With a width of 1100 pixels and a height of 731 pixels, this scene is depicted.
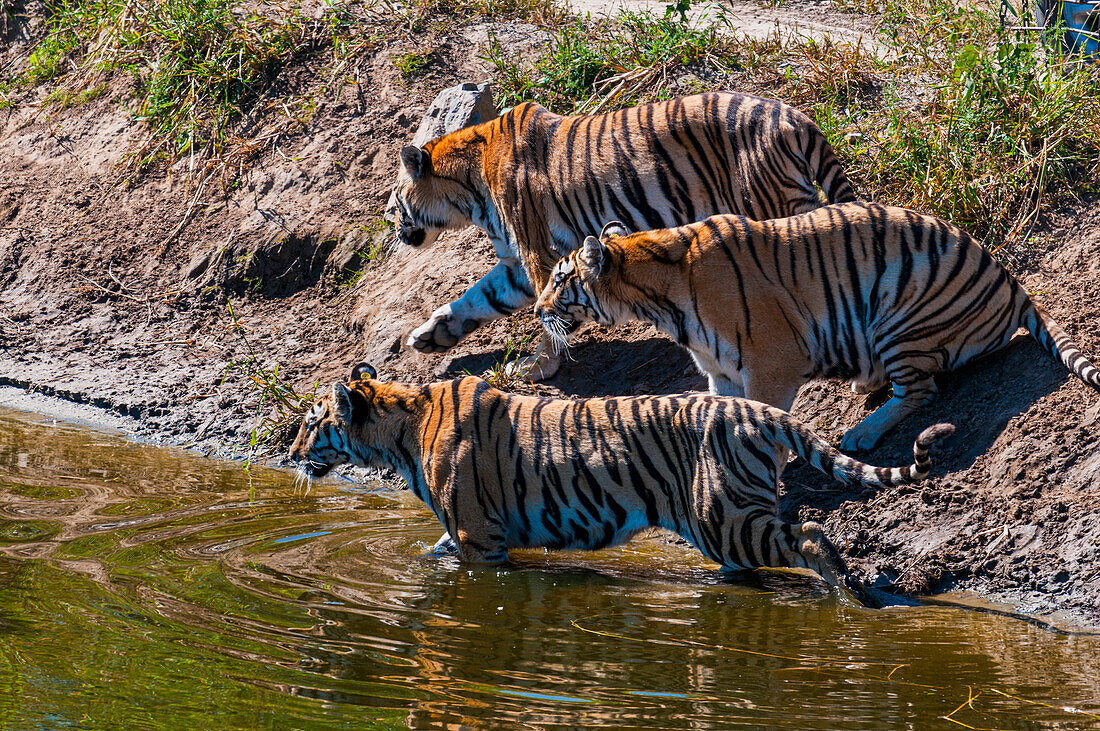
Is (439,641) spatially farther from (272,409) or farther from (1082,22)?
(1082,22)

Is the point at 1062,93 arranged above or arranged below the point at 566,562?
above

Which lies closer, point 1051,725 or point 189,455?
point 1051,725

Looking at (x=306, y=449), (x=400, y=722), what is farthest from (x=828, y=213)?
(x=400, y=722)

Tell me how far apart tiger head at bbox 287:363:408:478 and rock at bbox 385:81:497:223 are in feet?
9.15

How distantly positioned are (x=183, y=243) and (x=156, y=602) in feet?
16.7

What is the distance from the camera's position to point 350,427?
5504mm

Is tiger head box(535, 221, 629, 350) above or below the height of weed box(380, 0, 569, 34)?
below

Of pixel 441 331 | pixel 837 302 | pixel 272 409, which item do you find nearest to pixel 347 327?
pixel 272 409

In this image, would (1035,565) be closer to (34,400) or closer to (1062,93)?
(1062,93)

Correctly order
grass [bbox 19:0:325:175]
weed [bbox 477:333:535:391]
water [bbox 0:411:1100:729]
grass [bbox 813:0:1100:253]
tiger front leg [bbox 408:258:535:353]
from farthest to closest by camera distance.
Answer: grass [bbox 19:0:325:175], tiger front leg [bbox 408:258:535:353], weed [bbox 477:333:535:391], grass [bbox 813:0:1100:253], water [bbox 0:411:1100:729]

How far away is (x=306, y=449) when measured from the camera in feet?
18.6

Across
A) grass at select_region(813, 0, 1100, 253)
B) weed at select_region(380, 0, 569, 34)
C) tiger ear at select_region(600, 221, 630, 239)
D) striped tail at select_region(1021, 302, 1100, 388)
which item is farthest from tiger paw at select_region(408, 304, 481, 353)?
weed at select_region(380, 0, 569, 34)

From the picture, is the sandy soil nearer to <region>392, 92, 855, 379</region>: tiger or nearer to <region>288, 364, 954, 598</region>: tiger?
<region>392, 92, 855, 379</region>: tiger

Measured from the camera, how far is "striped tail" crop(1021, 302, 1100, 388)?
5.20 m
